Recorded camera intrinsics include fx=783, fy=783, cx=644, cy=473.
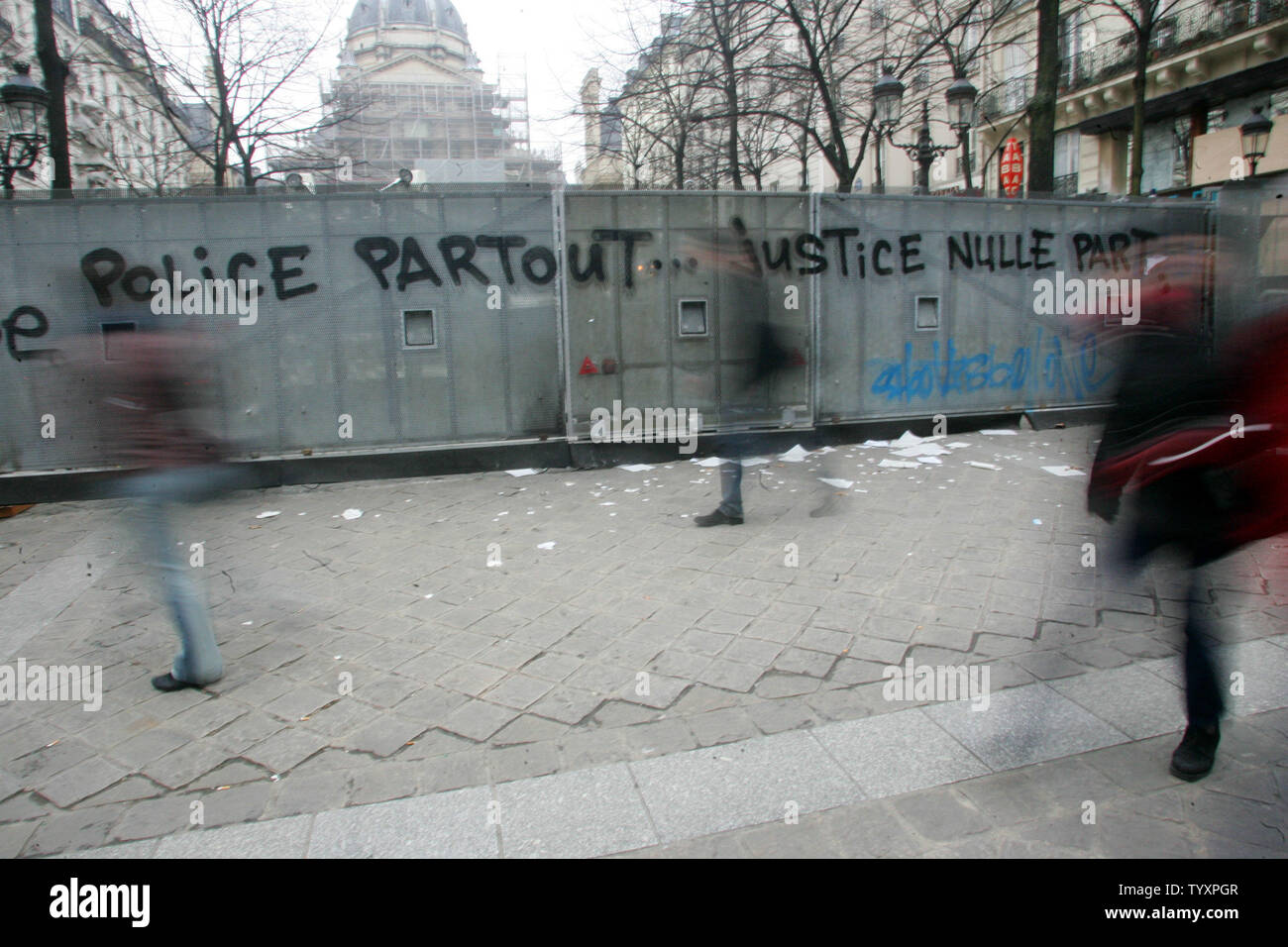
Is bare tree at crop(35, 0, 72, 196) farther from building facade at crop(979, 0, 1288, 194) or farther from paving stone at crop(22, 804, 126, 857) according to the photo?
building facade at crop(979, 0, 1288, 194)

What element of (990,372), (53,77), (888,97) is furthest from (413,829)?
(888,97)

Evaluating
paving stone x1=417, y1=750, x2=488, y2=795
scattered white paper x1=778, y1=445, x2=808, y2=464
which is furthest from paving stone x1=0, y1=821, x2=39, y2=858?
scattered white paper x1=778, y1=445, x2=808, y2=464

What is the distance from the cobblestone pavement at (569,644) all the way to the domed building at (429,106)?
21466mm

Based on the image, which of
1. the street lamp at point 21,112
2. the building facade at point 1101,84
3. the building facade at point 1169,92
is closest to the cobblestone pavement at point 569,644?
the street lamp at point 21,112

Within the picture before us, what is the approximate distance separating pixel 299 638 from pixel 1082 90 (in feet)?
98.7

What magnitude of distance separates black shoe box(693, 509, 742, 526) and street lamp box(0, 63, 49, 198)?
9.56m

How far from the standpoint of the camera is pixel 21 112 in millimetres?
9672

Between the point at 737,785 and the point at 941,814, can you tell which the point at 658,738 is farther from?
the point at 941,814

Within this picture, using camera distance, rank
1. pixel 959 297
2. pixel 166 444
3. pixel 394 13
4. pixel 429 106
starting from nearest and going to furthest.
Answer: pixel 166 444 → pixel 959 297 → pixel 429 106 → pixel 394 13

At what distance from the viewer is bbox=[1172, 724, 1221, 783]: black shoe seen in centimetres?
269

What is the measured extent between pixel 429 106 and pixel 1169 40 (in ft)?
141

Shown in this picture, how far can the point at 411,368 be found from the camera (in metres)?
8.00
